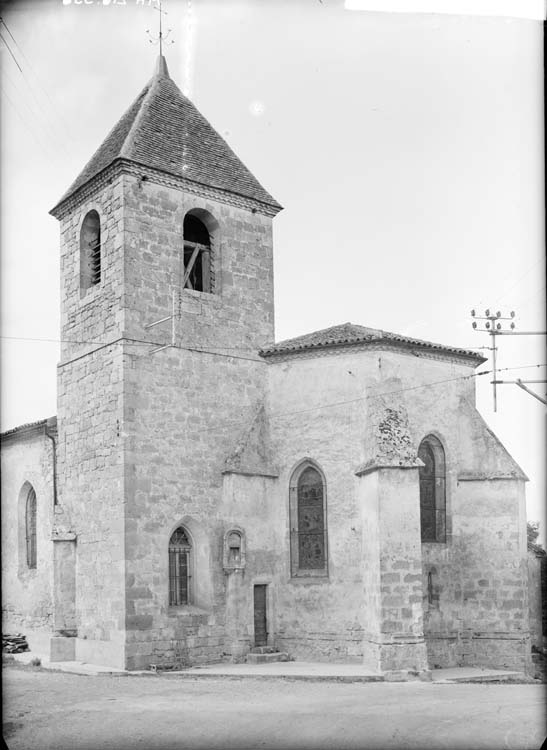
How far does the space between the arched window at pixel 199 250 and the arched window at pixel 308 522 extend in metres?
4.14

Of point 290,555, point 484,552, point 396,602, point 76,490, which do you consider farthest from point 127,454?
point 484,552

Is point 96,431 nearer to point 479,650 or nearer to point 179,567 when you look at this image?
point 179,567

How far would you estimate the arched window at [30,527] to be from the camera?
20939 mm

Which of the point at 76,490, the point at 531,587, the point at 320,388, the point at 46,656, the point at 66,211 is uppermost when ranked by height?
the point at 66,211

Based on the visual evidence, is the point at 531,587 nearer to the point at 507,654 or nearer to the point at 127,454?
the point at 507,654

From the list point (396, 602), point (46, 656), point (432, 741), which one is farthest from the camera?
point (46, 656)

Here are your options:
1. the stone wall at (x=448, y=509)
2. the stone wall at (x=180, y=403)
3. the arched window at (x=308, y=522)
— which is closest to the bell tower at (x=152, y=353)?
the stone wall at (x=180, y=403)

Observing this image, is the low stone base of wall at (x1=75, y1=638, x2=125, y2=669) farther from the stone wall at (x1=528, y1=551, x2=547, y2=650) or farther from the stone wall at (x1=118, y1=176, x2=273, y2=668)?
the stone wall at (x1=528, y1=551, x2=547, y2=650)

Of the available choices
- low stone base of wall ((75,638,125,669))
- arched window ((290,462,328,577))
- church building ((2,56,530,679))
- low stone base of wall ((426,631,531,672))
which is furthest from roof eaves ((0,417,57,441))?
low stone base of wall ((426,631,531,672))

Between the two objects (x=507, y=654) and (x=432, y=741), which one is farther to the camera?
(x=507, y=654)

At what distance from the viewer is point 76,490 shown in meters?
18.2

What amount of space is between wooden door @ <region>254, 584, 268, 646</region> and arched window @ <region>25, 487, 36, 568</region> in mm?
5432

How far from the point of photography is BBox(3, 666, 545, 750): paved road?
10.9 m

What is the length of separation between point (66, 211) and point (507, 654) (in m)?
12.0
